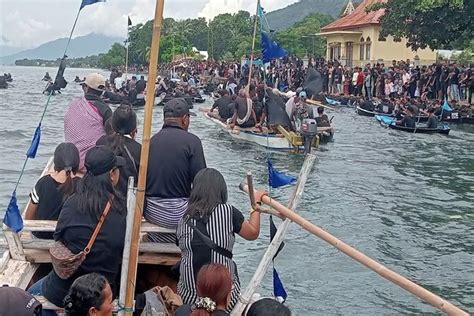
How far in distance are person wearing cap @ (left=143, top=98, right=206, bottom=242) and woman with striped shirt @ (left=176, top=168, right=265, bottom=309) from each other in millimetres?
716

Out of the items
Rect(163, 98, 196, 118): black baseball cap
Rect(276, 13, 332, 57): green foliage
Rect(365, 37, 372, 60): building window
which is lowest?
Rect(163, 98, 196, 118): black baseball cap

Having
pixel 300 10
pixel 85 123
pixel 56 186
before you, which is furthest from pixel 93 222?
pixel 300 10

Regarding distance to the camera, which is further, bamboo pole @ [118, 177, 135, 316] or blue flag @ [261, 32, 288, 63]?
blue flag @ [261, 32, 288, 63]

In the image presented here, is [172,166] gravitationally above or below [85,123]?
below

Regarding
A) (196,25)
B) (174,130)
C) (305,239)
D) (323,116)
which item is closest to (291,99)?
(323,116)

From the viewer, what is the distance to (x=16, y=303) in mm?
3270

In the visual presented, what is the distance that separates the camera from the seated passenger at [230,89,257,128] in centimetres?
1898

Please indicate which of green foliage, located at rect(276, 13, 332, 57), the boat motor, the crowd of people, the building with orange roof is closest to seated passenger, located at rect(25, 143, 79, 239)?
the crowd of people

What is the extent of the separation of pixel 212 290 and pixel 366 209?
31.8 ft

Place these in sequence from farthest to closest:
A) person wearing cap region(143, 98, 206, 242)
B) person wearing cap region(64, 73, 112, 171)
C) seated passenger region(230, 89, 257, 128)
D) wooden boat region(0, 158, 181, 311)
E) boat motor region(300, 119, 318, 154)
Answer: seated passenger region(230, 89, 257, 128)
boat motor region(300, 119, 318, 154)
person wearing cap region(64, 73, 112, 171)
person wearing cap region(143, 98, 206, 242)
wooden boat region(0, 158, 181, 311)

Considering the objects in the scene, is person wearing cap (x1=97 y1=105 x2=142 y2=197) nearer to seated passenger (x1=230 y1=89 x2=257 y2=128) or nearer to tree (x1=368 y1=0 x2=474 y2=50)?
seated passenger (x1=230 y1=89 x2=257 y2=128)

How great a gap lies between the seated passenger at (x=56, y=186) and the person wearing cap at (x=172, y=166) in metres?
0.56

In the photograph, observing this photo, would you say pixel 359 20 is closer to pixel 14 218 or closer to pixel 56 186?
pixel 56 186

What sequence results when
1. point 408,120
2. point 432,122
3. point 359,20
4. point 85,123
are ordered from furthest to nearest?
point 359,20, point 408,120, point 432,122, point 85,123
